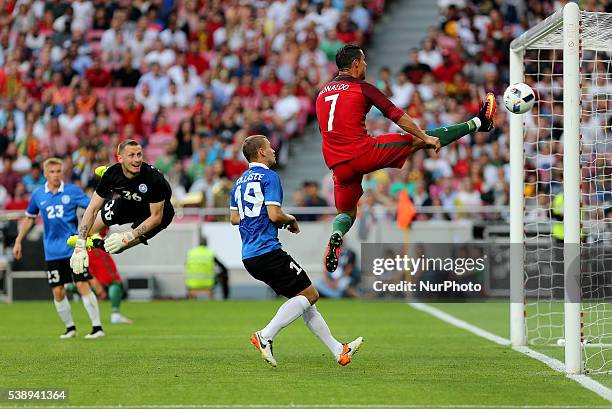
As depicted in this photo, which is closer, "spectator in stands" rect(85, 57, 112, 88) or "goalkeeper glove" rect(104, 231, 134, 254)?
"goalkeeper glove" rect(104, 231, 134, 254)

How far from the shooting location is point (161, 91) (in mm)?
26516

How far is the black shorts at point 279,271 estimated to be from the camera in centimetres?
1044

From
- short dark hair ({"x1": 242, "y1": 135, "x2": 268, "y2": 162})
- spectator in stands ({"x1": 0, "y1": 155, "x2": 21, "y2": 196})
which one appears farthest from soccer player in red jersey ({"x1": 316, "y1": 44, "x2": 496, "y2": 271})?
spectator in stands ({"x1": 0, "y1": 155, "x2": 21, "y2": 196})

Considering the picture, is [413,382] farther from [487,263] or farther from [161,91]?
[161,91]

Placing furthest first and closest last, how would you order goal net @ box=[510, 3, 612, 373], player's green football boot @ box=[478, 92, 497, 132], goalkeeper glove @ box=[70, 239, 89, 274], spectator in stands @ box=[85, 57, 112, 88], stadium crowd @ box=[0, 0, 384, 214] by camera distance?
spectator in stands @ box=[85, 57, 112, 88] → stadium crowd @ box=[0, 0, 384, 214] → goalkeeper glove @ box=[70, 239, 89, 274] → player's green football boot @ box=[478, 92, 497, 132] → goal net @ box=[510, 3, 612, 373]

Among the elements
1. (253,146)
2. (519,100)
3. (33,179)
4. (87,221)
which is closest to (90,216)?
(87,221)

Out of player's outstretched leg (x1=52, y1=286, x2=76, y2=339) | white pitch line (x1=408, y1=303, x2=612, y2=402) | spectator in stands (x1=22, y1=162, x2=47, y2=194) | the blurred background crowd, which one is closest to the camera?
white pitch line (x1=408, y1=303, x2=612, y2=402)

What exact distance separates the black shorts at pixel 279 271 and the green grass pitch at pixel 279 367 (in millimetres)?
749

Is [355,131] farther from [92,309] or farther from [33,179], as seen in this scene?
[33,179]

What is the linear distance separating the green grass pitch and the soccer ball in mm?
2441

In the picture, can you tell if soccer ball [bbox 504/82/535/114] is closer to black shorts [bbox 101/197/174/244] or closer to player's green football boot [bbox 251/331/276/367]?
player's green football boot [bbox 251/331/276/367]

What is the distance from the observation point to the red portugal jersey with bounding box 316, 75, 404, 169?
36.0 ft

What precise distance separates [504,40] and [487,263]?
672 centimetres

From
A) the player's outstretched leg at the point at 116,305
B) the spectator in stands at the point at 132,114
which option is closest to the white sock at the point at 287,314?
the player's outstretched leg at the point at 116,305
